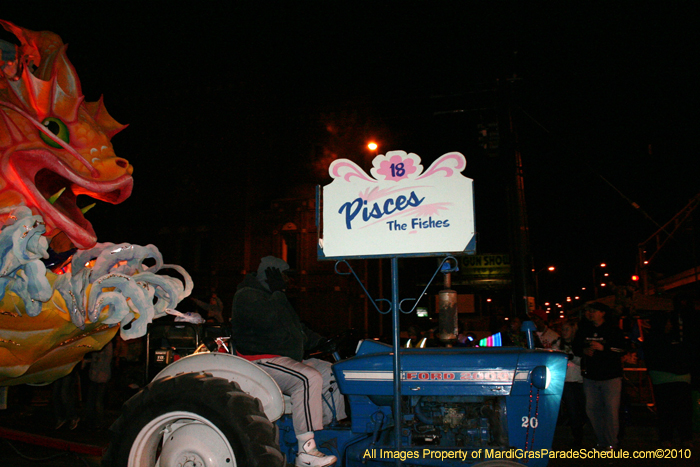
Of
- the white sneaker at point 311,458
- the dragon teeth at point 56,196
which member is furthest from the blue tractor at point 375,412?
the dragon teeth at point 56,196

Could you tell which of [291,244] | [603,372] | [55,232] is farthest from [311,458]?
[291,244]

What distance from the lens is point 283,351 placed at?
396 cm

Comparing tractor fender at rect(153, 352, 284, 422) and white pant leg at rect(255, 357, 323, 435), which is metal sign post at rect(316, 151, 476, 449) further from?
tractor fender at rect(153, 352, 284, 422)

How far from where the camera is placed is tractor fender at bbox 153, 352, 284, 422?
11.2 ft

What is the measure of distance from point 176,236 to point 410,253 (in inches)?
1043

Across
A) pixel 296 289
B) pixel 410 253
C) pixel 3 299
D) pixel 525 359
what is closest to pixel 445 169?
pixel 410 253

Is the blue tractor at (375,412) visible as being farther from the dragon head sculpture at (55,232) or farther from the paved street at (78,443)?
the paved street at (78,443)

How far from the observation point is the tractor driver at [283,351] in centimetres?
361

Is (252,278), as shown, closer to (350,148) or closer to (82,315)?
(82,315)

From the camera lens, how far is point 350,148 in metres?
28.4

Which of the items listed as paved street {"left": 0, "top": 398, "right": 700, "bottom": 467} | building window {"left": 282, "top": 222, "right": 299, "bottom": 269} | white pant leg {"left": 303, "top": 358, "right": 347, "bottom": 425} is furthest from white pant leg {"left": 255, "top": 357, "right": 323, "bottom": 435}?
building window {"left": 282, "top": 222, "right": 299, "bottom": 269}

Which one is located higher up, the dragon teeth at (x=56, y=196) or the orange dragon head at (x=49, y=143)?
the orange dragon head at (x=49, y=143)

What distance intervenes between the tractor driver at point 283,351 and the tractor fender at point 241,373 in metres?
0.27

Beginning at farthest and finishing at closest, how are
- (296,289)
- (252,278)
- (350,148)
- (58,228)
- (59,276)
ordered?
(350,148) → (296,289) → (252,278) → (58,228) → (59,276)
